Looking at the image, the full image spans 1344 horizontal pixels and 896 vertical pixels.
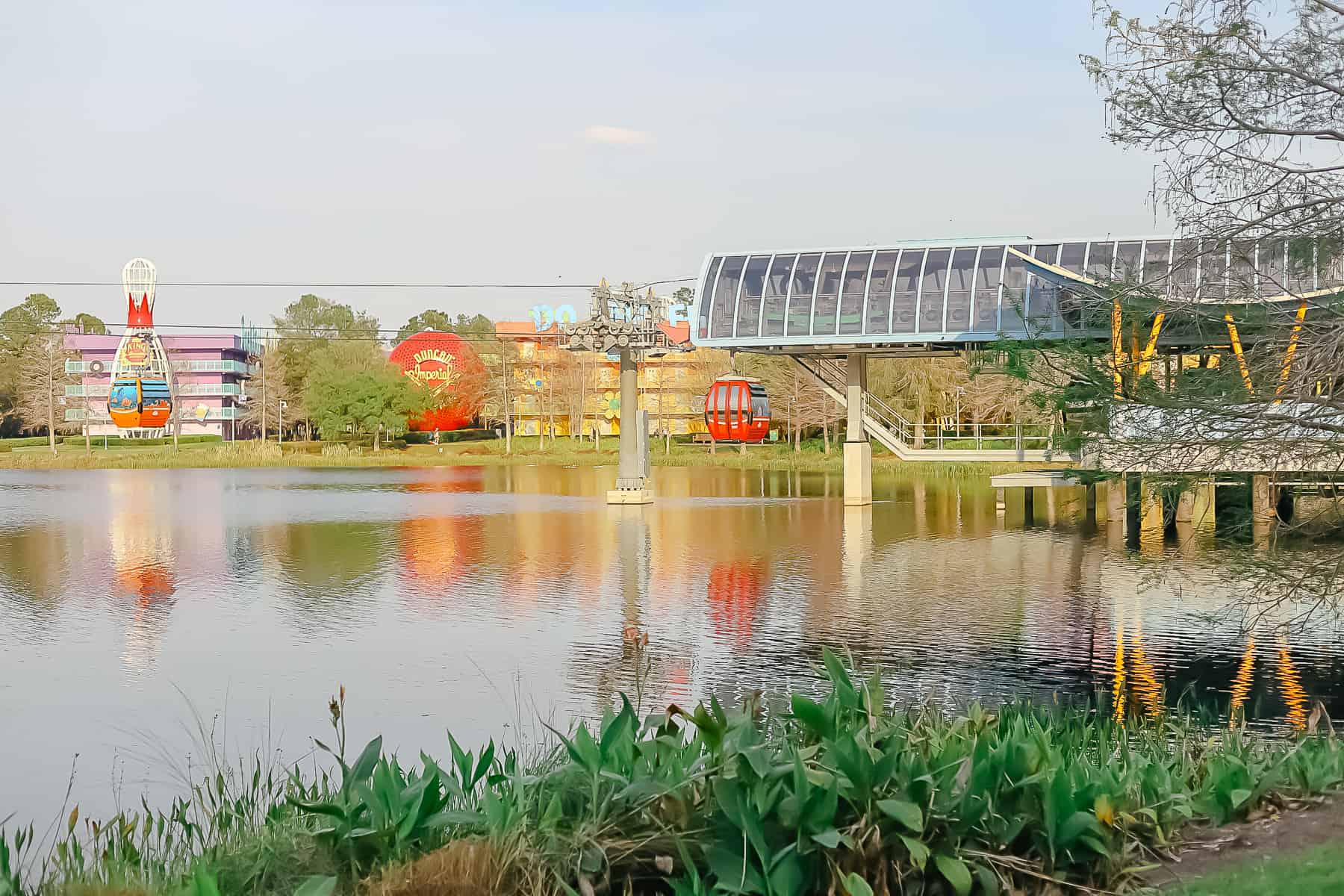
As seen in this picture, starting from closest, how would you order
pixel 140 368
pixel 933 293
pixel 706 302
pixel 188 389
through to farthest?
pixel 933 293 → pixel 706 302 → pixel 140 368 → pixel 188 389

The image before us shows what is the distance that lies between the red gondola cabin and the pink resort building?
75449 millimetres

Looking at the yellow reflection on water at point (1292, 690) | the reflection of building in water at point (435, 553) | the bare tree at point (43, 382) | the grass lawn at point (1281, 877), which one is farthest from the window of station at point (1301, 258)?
the bare tree at point (43, 382)

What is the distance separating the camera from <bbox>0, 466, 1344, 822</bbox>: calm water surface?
13.7 meters

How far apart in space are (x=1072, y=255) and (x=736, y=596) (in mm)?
19522

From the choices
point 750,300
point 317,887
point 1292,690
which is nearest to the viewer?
point 317,887

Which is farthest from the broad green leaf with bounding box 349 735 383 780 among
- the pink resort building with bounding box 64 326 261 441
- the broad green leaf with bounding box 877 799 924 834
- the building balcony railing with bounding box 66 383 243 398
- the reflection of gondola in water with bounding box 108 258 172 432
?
the building balcony railing with bounding box 66 383 243 398

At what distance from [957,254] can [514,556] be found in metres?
16.6

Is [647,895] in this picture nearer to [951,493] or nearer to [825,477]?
[951,493]

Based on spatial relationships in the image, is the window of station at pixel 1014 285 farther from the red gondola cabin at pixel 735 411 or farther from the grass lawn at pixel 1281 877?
the grass lawn at pixel 1281 877

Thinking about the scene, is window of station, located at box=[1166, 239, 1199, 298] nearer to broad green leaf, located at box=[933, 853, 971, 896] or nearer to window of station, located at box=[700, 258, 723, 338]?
broad green leaf, located at box=[933, 853, 971, 896]

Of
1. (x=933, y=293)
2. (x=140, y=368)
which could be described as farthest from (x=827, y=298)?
(x=140, y=368)

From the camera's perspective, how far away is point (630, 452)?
43875mm

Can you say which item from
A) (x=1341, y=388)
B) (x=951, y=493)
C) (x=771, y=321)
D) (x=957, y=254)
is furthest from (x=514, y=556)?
(x=951, y=493)

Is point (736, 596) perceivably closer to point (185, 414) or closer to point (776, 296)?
point (776, 296)
